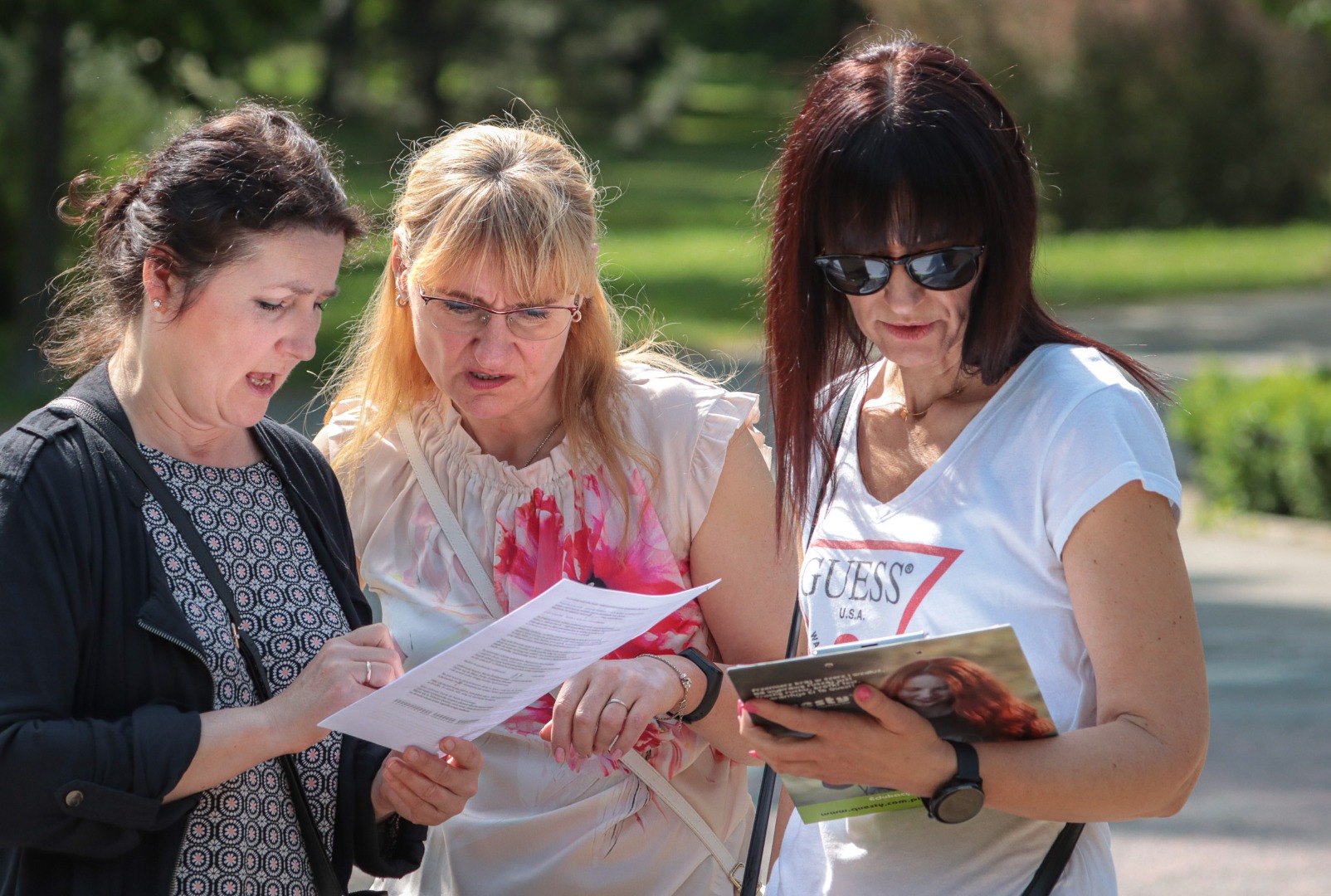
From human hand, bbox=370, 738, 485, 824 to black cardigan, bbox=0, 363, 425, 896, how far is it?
0.31 m

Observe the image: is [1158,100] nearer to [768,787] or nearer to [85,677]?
[768,787]

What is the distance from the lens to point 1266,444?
10023 millimetres

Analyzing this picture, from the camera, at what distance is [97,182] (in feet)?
8.75

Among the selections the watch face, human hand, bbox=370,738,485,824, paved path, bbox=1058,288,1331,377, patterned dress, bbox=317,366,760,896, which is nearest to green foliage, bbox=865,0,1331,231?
paved path, bbox=1058,288,1331,377

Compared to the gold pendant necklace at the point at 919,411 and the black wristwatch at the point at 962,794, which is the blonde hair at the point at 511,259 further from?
the black wristwatch at the point at 962,794

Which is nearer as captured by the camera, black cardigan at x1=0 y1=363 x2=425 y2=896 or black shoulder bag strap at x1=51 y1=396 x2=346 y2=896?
black cardigan at x1=0 y1=363 x2=425 y2=896

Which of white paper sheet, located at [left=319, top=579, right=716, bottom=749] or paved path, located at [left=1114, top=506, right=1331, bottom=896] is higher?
white paper sheet, located at [left=319, top=579, right=716, bottom=749]

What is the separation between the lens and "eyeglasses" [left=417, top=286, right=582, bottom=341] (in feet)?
8.83

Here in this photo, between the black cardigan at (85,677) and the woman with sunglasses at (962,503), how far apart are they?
2.77ft

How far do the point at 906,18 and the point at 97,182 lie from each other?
24.2 metres

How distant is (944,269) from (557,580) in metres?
0.92

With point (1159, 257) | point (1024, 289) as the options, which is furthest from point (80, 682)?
point (1159, 257)

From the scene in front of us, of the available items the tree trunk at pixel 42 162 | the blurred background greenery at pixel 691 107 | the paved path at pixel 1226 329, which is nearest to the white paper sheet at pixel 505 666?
the blurred background greenery at pixel 691 107

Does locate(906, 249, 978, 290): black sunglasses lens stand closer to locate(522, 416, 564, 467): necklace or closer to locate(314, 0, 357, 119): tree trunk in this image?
locate(522, 416, 564, 467): necklace
